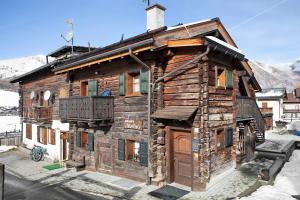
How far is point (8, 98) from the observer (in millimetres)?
65875

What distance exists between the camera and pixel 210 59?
471 inches

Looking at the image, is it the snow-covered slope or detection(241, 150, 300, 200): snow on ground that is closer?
detection(241, 150, 300, 200): snow on ground

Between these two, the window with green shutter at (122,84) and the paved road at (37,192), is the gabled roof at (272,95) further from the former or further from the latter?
the paved road at (37,192)

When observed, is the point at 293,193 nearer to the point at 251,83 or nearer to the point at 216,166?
the point at 216,166

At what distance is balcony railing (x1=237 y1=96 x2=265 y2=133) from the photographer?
14935mm

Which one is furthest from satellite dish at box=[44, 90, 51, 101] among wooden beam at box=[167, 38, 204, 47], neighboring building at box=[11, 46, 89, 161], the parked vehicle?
wooden beam at box=[167, 38, 204, 47]

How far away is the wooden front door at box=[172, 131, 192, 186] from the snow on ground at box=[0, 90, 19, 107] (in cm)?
5769

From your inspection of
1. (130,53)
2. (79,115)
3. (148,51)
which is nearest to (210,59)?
(148,51)

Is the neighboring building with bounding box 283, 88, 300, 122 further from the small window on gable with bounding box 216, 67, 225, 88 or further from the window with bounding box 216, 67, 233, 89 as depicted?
the small window on gable with bounding box 216, 67, 225, 88

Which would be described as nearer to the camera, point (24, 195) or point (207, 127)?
point (207, 127)

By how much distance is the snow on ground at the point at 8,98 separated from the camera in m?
62.1

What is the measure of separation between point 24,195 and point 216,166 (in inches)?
361

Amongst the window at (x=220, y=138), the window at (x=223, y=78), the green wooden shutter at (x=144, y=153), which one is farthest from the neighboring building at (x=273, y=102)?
the green wooden shutter at (x=144, y=153)

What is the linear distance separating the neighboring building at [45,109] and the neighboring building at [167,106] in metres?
4.18
